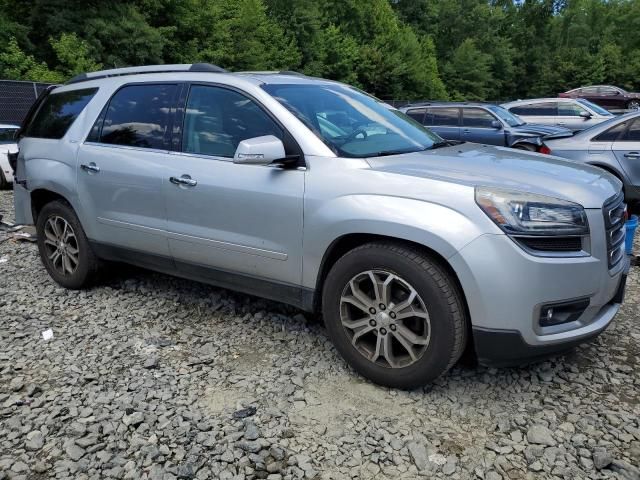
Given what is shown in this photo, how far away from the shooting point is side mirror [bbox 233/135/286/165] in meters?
2.97

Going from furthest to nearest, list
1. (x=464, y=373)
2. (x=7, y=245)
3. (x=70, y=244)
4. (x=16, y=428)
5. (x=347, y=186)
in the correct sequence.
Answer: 1. (x=7, y=245)
2. (x=70, y=244)
3. (x=464, y=373)
4. (x=347, y=186)
5. (x=16, y=428)

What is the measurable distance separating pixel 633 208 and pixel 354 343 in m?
5.89

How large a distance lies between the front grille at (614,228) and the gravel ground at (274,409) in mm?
727

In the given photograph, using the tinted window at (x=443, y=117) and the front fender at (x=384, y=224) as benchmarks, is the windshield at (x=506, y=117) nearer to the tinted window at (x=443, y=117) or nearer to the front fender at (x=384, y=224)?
the tinted window at (x=443, y=117)

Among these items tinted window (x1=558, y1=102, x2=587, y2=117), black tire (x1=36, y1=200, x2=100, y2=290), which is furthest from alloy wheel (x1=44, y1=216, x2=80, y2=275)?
tinted window (x1=558, y1=102, x2=587, y2=117)

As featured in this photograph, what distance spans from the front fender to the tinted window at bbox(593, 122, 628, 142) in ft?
18.7

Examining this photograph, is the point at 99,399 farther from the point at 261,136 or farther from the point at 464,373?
the point at 464,373

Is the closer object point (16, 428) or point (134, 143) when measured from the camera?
point (16, 428)

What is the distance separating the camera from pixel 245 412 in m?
2.84

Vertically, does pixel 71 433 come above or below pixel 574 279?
below

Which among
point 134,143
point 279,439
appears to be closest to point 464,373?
point 279,439

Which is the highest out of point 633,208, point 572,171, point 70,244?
point 572,171

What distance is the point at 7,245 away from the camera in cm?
613

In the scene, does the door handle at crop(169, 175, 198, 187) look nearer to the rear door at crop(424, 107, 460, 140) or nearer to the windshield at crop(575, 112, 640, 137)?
the windshield at crop(575, 112, 640, 137)
